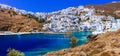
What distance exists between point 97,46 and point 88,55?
1407 centimetres

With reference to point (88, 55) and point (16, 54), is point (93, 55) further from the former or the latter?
point (16, 54)

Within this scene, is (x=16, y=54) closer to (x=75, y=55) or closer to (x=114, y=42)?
(x=75, y=55)

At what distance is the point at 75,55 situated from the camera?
8088 centimetres

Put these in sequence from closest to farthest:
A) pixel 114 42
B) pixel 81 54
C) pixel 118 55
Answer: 1. pixel 118 55
2. pixel 81 54
3. pixel 114 42

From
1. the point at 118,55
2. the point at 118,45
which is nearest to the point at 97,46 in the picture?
the point at 118,45

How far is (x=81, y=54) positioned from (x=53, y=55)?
20.6 metres

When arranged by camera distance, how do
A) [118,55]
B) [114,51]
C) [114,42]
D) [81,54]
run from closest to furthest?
[118,55] < [114,51] < [81,54] < [114,42]

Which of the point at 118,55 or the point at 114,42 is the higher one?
the point at 114,42

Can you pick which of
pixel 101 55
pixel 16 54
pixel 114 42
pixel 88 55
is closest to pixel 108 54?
pixel 101 55

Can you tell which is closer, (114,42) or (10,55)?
(10,55)

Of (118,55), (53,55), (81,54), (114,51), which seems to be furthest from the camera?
(53,55)

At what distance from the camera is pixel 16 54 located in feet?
265

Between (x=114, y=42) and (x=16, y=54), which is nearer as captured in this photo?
(x=16, y=54)

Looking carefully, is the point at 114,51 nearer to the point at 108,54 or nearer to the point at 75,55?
the point at 108,54
